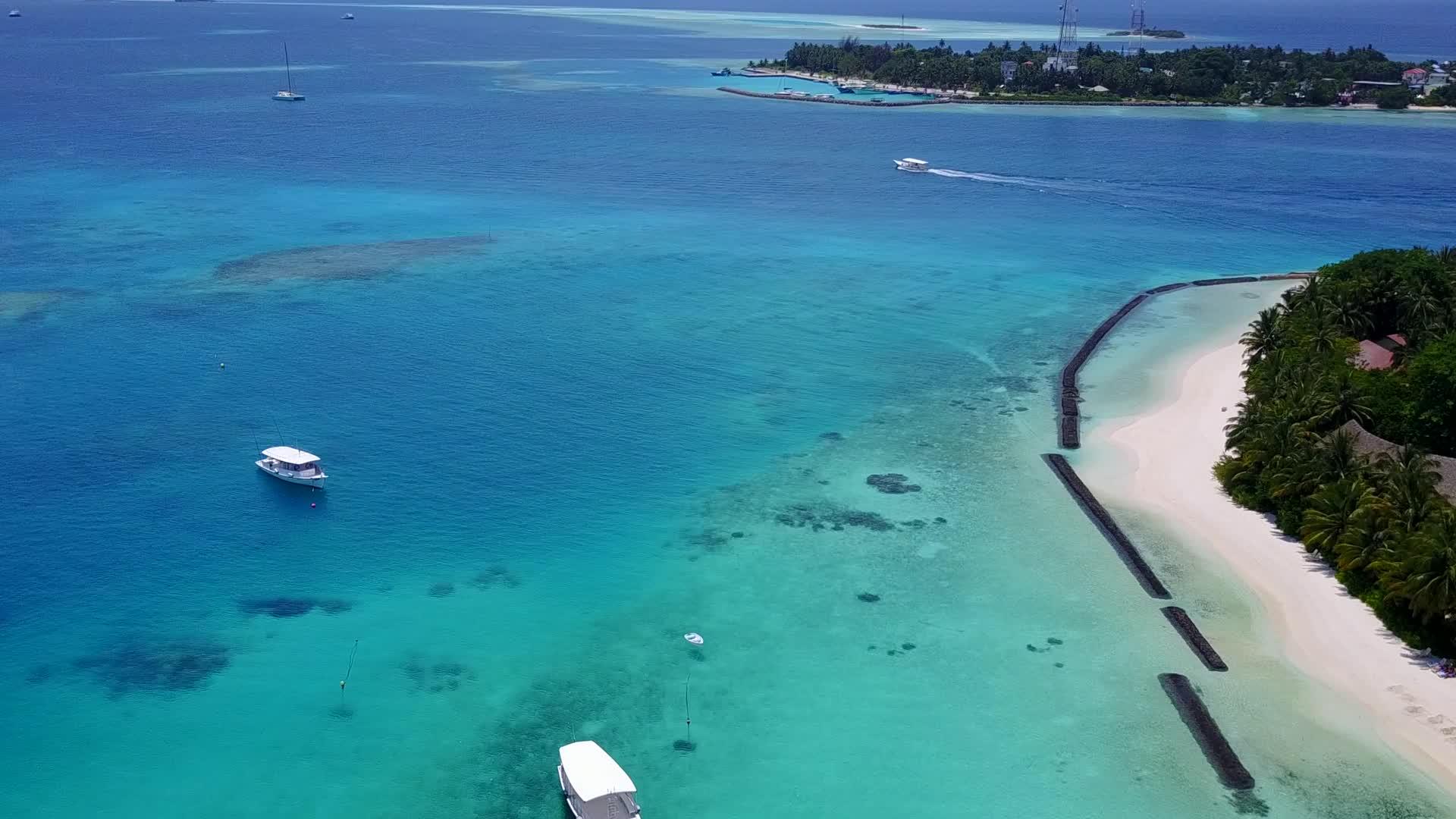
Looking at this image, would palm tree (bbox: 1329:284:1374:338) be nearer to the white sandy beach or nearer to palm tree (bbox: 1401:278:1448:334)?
palm tree (bbox: 1401:278:1448:334)

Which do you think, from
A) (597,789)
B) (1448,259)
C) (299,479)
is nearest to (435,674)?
(597,789)

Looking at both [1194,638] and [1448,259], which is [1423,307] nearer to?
[1448,259]

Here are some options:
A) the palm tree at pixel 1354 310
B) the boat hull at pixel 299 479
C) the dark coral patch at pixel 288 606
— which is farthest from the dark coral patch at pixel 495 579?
the palm tree at pixel 1354 310

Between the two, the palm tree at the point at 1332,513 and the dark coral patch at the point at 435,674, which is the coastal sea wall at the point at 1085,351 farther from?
the dark coral patch at the point at 435,674

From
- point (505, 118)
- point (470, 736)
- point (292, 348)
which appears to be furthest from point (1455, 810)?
point (505, 118)

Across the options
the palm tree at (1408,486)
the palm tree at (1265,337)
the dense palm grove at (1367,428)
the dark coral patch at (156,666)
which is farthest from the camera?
the palm tree at (1265,337)

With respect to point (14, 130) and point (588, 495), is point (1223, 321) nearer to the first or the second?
point (588, 495)
